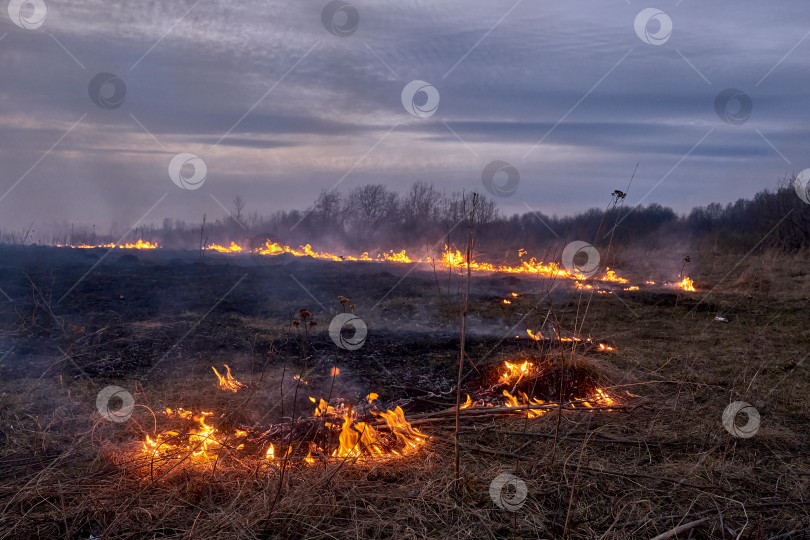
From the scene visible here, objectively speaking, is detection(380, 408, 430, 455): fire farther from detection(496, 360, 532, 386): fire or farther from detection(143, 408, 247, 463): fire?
detection(496, 360, 532, 386): fire

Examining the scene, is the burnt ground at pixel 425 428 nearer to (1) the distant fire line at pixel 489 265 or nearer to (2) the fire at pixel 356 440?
(2) the fire at pixel 356 440

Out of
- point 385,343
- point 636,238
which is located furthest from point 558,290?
point 636,238

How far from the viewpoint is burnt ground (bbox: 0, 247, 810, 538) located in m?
3.03

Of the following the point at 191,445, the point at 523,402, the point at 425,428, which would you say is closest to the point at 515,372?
the point at 523,402

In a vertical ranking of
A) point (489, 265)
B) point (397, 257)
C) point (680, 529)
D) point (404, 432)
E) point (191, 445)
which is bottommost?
point (680, 529)

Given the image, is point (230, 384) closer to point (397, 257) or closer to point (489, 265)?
point (489, 265)

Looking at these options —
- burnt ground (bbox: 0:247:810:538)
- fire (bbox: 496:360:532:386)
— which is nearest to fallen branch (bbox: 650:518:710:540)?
burnt ground (bbox: 0:247:810:538)

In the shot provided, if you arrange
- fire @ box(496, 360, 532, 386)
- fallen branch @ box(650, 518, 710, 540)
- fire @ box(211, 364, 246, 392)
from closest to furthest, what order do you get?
1. fallen branch @ box(650, 518, 710, 540)
2. fire @ box(211, 364, 246, 392)
3. fire @ box(496, 360, 532, 386)

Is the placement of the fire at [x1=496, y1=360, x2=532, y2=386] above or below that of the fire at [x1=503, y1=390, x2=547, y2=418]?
above

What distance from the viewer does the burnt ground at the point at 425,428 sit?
3.03m

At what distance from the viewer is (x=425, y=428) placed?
14.5 ft

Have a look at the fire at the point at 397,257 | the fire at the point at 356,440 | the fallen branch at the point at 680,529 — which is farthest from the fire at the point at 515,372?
the fire at the point at 397,257

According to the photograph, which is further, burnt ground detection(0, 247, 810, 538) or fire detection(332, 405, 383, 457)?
fire detection(332, 405, 383, 457)

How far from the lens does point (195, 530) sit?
2.86 m
